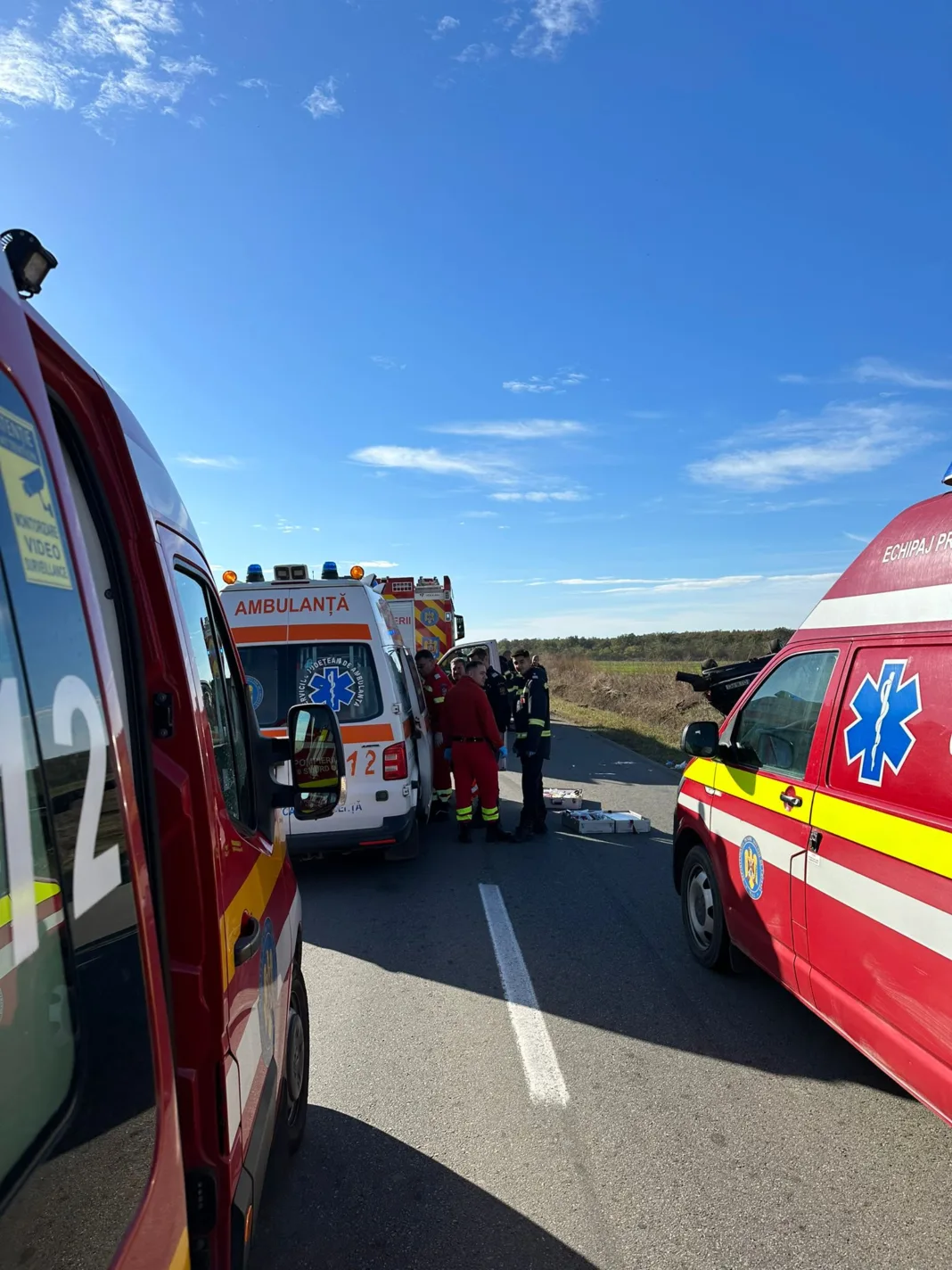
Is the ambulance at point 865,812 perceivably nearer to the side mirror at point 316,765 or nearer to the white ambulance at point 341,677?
the side mirror at point 316,765

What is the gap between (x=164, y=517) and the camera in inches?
76.5

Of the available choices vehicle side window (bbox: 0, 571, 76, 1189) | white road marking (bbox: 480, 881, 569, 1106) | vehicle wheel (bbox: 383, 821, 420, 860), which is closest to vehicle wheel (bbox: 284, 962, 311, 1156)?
white road marking (bbox: 480, 881, 569, 1106)

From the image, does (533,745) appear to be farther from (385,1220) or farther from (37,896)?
(37,896)

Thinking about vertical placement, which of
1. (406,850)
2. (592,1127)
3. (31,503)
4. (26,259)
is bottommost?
(592,1127)

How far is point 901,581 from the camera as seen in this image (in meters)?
3.30

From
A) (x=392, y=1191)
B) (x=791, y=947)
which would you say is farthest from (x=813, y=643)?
(x=392, y=1191)

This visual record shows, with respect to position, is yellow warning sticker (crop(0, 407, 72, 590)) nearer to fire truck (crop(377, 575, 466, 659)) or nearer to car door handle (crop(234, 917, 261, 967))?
car door handle (crop(234, 917, 261, 967))

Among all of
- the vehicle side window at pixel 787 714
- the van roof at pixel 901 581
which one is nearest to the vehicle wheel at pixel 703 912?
the vehicle side window at pixel 787 714

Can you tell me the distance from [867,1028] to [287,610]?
5.32 meters

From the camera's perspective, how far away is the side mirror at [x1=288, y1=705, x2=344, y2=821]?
2.86 m

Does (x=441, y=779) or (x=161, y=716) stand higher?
(x=161, y=716)

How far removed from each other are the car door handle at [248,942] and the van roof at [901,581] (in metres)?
2.43

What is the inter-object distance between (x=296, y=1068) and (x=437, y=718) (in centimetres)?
702

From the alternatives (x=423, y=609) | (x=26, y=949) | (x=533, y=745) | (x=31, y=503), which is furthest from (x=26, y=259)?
(x=423, y=609)
